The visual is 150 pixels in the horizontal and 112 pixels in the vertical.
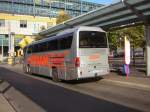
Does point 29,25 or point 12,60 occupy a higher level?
point 29,25

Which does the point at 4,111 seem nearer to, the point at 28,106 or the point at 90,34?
the point at 28,106

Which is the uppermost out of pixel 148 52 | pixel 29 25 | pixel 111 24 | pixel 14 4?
pixel 14 4

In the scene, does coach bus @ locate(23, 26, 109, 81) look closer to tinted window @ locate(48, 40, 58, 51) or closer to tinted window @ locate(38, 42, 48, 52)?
tinted window @ locate(48, 40, 58, 51)

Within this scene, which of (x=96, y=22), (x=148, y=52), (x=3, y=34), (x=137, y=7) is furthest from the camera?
(x=3, y=34)

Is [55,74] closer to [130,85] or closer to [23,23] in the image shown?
[130,85]

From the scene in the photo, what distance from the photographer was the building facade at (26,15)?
8962cm

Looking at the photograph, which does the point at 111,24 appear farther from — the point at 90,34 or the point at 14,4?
the point at 14,4

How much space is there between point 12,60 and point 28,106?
166 feet

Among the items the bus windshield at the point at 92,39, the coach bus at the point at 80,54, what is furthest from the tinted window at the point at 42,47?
the bus windshield at the point at 92,39

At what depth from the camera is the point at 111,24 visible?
23734 millimetres

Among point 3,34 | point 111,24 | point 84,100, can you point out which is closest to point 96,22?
point 111,24

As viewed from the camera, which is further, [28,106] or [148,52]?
[148,52]

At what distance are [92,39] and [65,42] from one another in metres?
1.68

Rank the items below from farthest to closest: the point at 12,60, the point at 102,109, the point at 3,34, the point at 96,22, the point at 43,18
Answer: the point at 43,18, the point at 3,34, the point at 12,60, the point at 96,22, the point at 102,109
